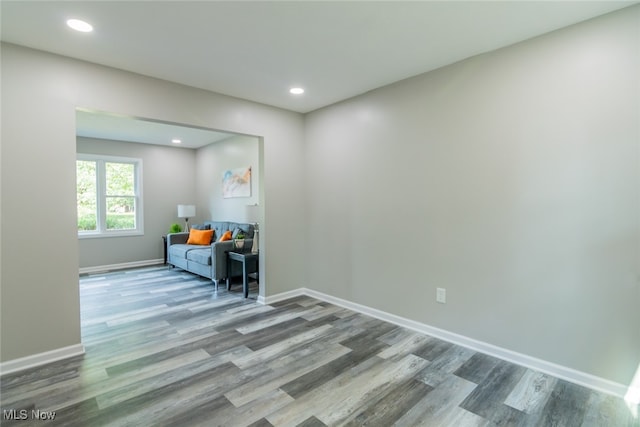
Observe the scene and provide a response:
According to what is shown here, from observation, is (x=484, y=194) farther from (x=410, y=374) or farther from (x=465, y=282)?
(x=410, y=374)

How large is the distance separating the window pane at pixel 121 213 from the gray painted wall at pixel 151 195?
0.23 m

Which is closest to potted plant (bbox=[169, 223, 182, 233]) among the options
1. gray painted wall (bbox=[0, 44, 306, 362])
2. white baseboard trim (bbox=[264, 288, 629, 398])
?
white baseboard trim (bbox=[264, 288, 629, 398])

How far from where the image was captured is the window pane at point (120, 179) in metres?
6.10

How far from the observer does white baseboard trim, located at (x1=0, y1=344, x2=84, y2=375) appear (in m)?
2.33

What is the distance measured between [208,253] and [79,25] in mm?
3293

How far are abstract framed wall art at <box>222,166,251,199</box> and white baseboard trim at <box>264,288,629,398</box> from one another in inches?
96.9

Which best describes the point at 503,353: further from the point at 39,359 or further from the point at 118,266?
the point at 118,266

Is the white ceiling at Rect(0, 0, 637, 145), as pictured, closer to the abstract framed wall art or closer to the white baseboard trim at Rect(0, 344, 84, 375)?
the white baseboard trim at Rect(0, 344, 84, 375)

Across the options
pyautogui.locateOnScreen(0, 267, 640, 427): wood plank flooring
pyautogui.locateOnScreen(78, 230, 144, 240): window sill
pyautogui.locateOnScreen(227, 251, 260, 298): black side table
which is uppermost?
pyautogui.locateOnScreen(78, 230, 144, 240): window sill

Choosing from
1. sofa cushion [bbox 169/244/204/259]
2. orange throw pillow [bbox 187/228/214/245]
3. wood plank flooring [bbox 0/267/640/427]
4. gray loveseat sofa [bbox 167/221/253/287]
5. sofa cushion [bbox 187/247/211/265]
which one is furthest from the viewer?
orange throw pillow [bbox 187/228/214/245]

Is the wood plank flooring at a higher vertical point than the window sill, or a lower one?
lower

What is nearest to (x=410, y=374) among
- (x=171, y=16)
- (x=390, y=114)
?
(x=390, y=114)

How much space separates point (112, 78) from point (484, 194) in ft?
11.2

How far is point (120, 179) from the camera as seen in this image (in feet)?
20.5
